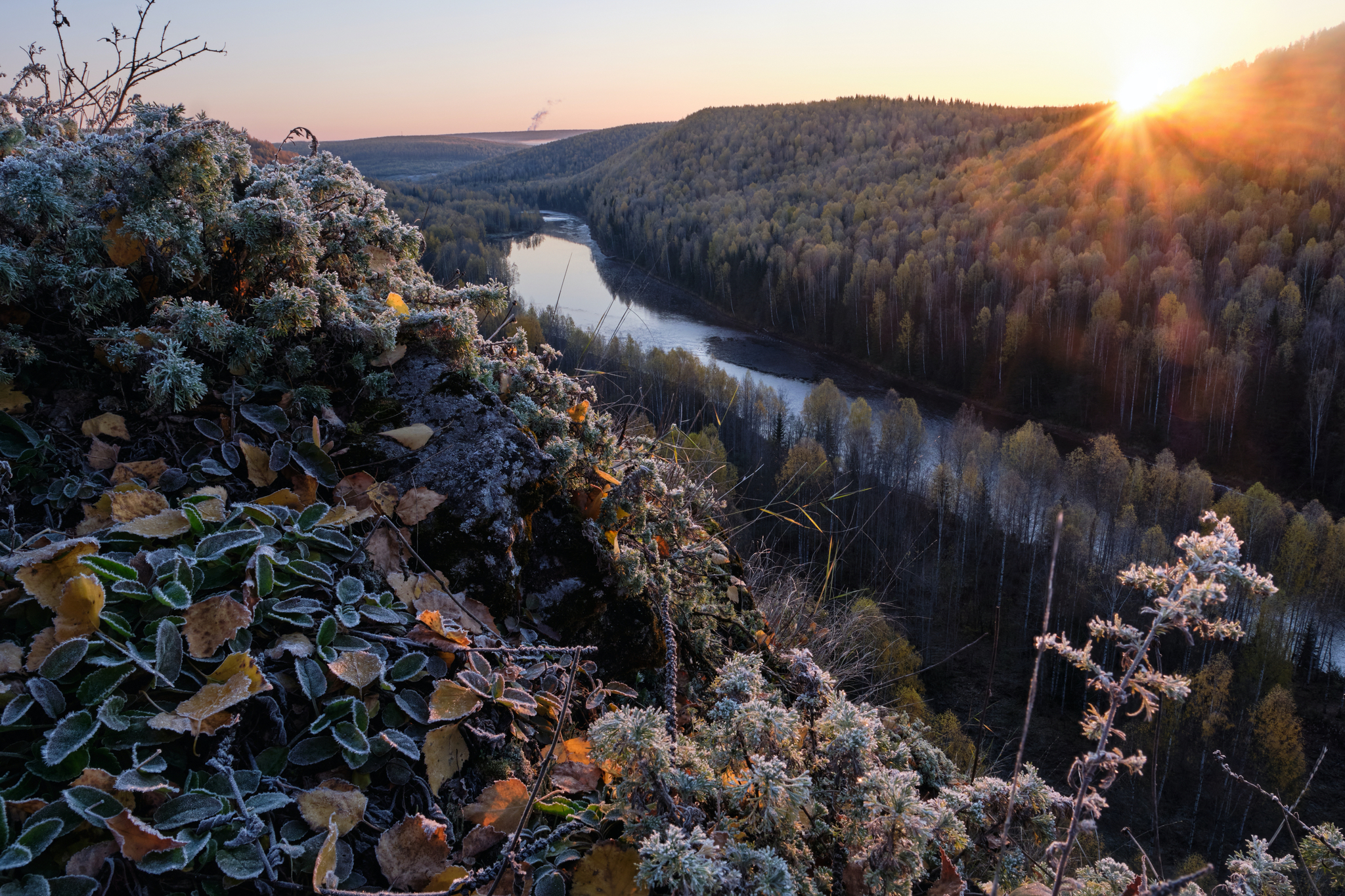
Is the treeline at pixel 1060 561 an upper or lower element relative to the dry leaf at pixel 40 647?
lower

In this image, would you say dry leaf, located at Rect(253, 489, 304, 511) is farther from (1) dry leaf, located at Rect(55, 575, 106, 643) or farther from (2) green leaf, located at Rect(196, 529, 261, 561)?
(1) dry leaf, located at Rect(55, 575, 106, 643)

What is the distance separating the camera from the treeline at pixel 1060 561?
27516 mm

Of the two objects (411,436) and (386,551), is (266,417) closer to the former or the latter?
(411,436)

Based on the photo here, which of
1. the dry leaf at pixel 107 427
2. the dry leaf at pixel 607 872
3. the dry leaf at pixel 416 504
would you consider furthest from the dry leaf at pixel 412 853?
the dry leaf at pixel 107 427

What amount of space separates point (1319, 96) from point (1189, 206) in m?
32.8

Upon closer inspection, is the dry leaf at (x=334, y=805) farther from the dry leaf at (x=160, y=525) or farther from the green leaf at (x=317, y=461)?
the green leaf at (x=317, y=461)

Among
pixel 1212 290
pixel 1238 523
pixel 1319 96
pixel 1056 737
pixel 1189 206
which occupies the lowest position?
pixel 1056 737

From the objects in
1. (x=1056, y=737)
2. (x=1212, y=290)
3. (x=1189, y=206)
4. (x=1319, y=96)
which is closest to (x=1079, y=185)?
(x=1189, y=206)

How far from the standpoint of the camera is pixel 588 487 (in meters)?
3.29

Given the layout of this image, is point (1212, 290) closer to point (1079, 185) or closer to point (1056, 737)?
point (1079, 185)

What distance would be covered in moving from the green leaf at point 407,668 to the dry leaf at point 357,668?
50 millimetres

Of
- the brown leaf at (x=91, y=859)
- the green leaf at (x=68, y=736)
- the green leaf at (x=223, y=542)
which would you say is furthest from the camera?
the green leaf at (x=223, y=542)

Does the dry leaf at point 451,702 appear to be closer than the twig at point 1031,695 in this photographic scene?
No

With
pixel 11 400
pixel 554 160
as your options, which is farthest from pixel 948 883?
pixel 554 160
